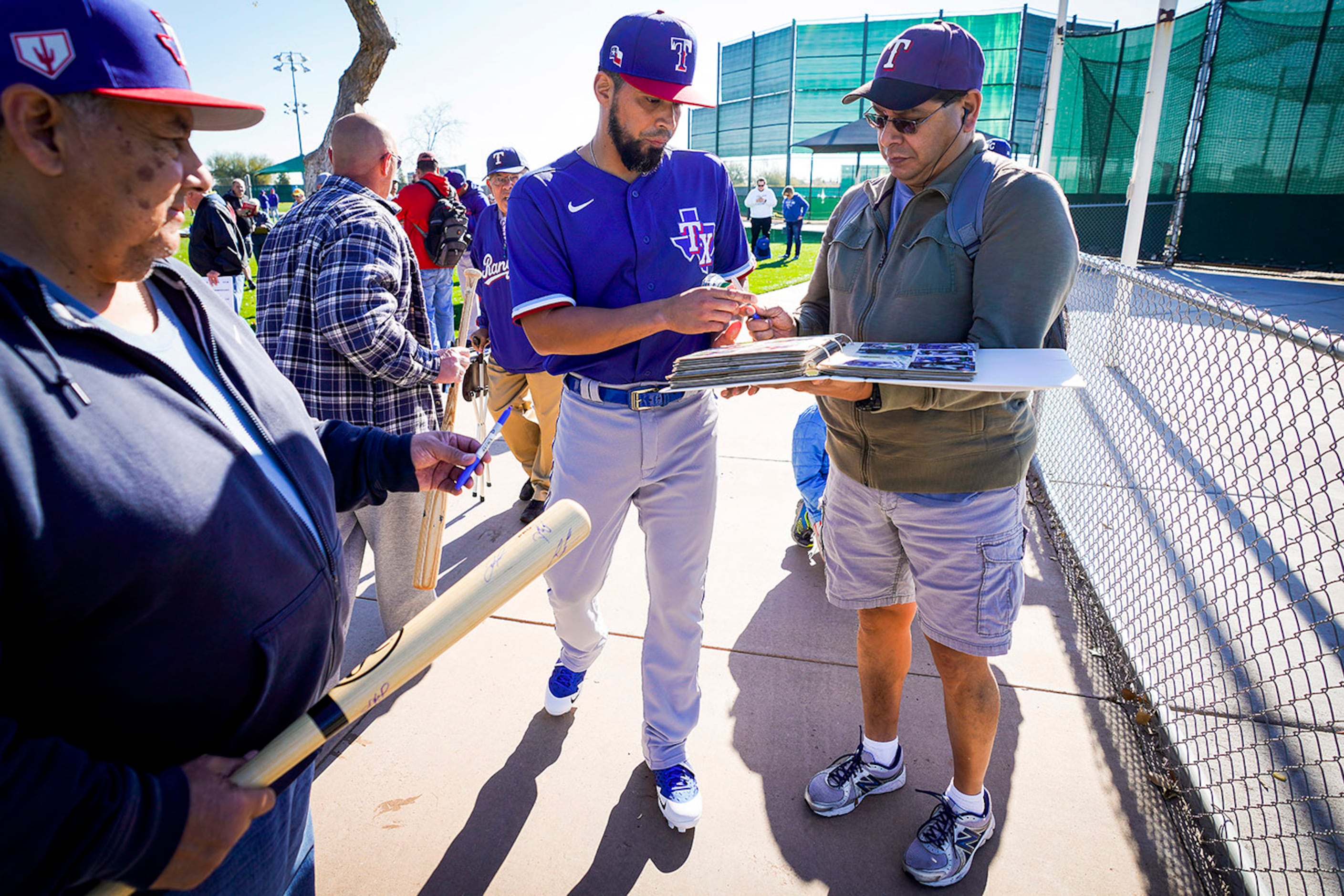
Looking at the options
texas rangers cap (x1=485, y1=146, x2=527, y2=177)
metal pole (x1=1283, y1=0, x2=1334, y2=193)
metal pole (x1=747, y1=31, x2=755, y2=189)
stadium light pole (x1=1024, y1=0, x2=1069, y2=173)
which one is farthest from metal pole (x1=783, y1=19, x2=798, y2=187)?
texas rangers cap (x1=485, y1=146, x2=527, y2=177)

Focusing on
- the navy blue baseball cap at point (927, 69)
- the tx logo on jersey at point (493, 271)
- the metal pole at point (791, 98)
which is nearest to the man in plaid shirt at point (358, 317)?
the tx logo on jersey at point (493, 271)

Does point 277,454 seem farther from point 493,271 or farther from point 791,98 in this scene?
point 791,98

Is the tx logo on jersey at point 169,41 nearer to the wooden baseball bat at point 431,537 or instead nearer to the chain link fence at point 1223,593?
the wooden baseball bat at point 431,537

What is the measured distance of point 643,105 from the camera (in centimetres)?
213

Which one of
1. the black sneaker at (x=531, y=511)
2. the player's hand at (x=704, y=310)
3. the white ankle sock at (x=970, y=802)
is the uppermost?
the player's hand at (x=704, y=310)

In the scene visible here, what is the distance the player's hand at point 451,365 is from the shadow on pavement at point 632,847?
5.53ft

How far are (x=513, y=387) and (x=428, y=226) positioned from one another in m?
3.07

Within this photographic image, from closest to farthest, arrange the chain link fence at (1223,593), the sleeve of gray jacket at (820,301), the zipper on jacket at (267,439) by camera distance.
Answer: the zipper on jacket at (267,439) < the chain link fence at (1223,593) < the sleeve of gray jacket at (820,301)

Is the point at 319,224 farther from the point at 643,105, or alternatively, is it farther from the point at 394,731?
the point at 394,731

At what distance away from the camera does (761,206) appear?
18.2 m

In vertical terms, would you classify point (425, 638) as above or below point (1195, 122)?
below

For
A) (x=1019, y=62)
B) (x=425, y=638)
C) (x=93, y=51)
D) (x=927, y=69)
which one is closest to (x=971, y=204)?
(x=927, y=69)

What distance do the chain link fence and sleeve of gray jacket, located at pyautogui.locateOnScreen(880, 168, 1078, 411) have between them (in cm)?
69

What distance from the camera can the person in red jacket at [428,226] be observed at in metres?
6.84
